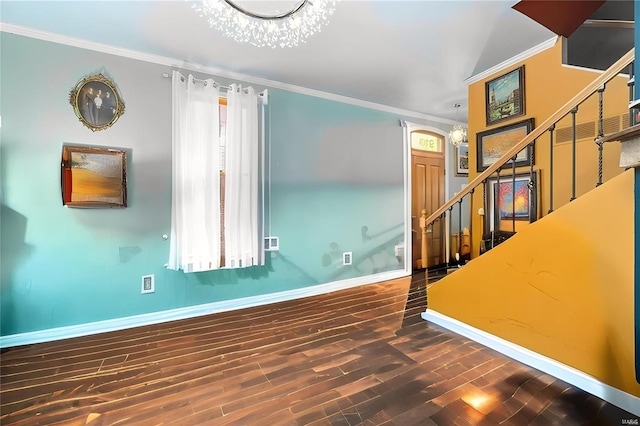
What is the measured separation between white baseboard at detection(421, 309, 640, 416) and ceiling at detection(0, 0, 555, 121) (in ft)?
8.20

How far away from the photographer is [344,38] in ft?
7.91

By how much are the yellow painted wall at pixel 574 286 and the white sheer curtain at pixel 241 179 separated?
7.19 feet

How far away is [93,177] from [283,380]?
7.62 ft

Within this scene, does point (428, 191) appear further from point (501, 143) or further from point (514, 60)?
point (514, 60)

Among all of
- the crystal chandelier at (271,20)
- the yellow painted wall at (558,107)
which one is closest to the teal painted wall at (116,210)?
the crystal chandelier at (271,20)

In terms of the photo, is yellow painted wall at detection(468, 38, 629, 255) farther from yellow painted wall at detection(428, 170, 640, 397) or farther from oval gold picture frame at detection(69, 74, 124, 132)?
oval gold picture frame at detection(69, 74, 124, 132)

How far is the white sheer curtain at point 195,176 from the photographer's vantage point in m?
2.68

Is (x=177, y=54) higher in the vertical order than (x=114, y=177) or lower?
higher

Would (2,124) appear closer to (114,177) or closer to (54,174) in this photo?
(54,174)

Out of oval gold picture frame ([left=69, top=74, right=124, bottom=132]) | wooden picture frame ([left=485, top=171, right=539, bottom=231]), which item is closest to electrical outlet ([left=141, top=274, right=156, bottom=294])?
oval gold picture frame ([left=69, top=74, right=124, bottom=132])

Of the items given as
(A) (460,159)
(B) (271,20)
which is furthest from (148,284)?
(A) (460,159)

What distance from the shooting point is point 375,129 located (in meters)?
4.04

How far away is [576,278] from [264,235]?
266cm

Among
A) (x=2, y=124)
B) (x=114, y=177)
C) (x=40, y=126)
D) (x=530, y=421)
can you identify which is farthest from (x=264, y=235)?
(x=530, y=421)
